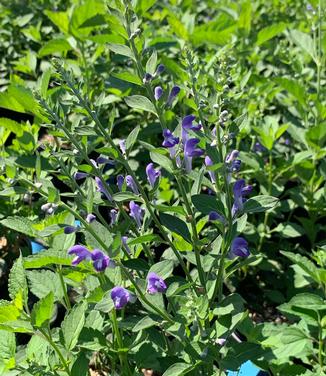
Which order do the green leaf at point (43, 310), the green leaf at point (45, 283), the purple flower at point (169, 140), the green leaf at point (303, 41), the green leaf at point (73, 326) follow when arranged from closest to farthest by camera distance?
the green leaf at point (43, 310) < the purple flower at point (169, 140) < the green leaf at point (73, 326) < the green leaf at point (45, 283) < the green leaf at point (303, 41)

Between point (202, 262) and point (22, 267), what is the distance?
607mm

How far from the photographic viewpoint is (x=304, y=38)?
3.28 m

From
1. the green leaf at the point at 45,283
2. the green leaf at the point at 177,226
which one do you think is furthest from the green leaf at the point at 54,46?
the green leaf at the point at 177,226

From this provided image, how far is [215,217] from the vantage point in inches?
69.2

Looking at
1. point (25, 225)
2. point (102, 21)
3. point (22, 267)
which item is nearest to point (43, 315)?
point (22, 267)

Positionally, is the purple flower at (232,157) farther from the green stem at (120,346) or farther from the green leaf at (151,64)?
the green stem at (120,346)

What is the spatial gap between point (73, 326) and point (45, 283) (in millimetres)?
384

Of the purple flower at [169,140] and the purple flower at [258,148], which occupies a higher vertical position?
the purple flower at [169,140]

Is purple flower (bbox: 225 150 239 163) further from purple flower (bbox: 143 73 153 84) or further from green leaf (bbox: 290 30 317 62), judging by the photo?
green leaf (bbox: 290 30 317 62)

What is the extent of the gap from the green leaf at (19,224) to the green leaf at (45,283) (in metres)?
0.34

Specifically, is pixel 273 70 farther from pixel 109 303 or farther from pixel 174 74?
pixel 109 303

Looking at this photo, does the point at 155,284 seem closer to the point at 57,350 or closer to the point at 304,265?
the point at 57,350

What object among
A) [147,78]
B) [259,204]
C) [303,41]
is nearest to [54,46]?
[303,41]

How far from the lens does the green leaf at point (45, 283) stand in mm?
2088
